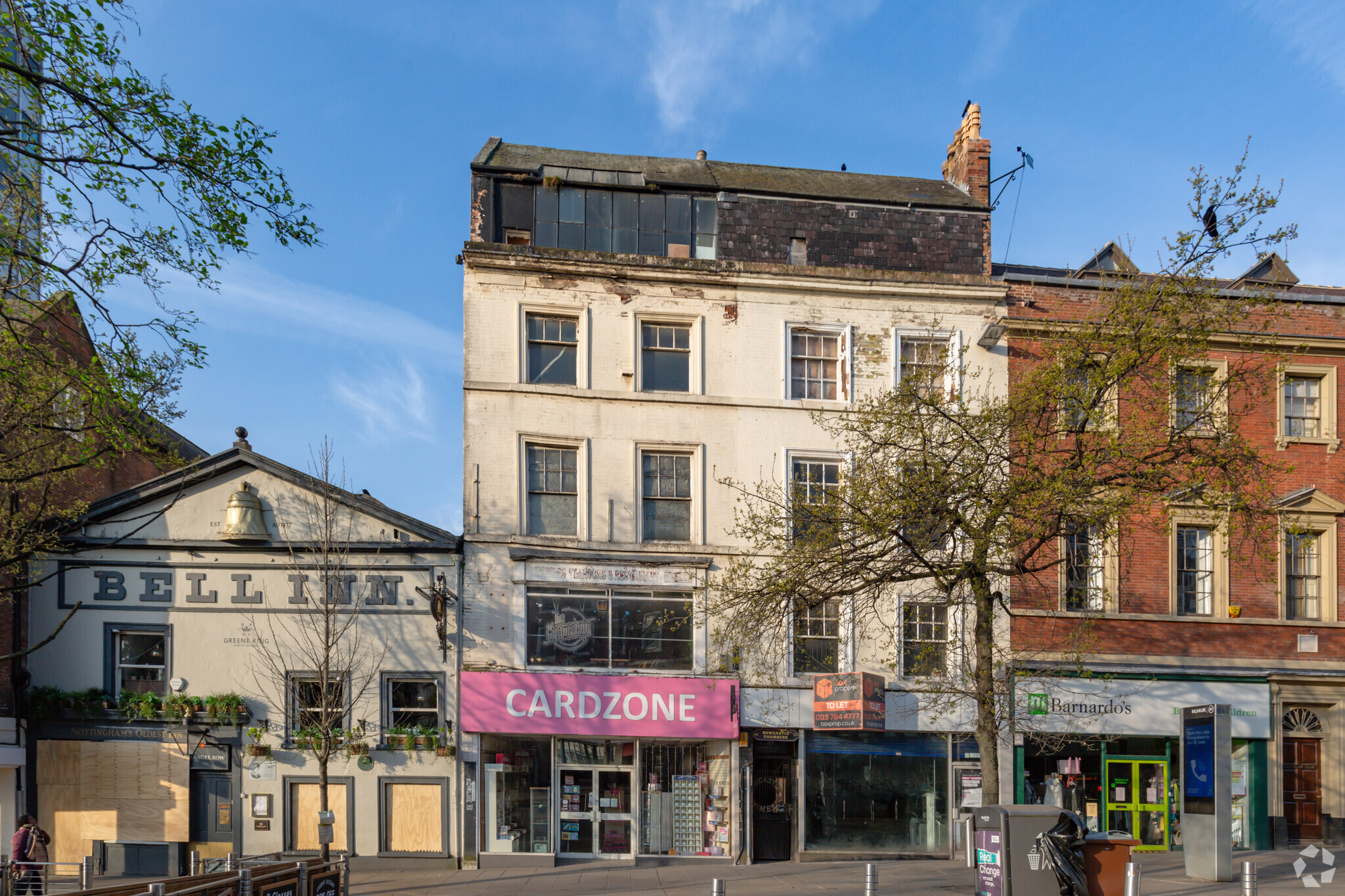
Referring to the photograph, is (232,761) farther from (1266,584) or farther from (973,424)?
(1266,584)

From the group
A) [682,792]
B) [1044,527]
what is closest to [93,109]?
[1044,527]

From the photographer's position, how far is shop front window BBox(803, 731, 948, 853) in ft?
65.6

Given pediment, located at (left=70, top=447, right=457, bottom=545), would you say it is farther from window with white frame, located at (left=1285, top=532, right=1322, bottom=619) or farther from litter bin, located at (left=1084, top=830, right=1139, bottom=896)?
window with white frame, located at (left=1285, top=532, right=1322, bottom=619)

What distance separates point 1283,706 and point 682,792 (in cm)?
1223

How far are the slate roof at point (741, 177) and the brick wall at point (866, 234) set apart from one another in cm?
23

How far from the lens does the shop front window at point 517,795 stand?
1936 cm

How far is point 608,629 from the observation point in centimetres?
2022

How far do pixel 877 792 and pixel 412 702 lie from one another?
9.11 m

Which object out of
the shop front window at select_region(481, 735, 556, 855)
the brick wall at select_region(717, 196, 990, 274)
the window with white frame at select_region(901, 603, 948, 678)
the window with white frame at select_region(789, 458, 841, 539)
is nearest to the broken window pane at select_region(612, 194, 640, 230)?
the brick wall at select_region(717, 196, 990, 274)

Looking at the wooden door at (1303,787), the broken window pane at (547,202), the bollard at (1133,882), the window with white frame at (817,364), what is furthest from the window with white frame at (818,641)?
the broken window pane at (547,202)

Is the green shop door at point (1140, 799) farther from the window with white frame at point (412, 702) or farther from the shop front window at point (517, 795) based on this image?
the window with white frame at point (412, 702)

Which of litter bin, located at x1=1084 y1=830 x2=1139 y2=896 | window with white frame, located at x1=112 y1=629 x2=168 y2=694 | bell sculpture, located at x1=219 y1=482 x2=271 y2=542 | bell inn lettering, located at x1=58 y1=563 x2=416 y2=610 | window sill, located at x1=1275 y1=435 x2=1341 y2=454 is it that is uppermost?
window sill, located at x1=1275 y1=435 x2=1341 y2=454

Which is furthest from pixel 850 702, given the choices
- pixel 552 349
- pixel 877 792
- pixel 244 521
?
pixel 244 521

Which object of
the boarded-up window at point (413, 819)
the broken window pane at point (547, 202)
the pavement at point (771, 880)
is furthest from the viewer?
the broken window pane at point (547, 202)
